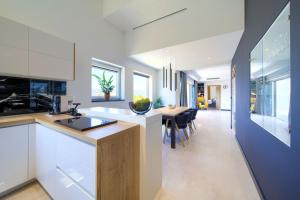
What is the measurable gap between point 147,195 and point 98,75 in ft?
9.80

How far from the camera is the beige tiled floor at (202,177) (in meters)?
1.49

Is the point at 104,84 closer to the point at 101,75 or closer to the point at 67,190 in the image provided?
the point at 101,75

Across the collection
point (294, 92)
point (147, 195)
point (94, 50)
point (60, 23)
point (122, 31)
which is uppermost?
point (122, 31)

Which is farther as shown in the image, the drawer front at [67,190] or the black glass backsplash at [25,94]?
the black glass backsplash at [25,94]

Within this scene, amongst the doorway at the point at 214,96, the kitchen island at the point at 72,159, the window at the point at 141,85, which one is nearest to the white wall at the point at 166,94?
the window at the point at 141,85

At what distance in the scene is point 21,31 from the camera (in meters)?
1.60

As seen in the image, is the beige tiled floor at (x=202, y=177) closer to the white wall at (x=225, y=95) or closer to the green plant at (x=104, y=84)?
the green plant at (x=104, y=84)

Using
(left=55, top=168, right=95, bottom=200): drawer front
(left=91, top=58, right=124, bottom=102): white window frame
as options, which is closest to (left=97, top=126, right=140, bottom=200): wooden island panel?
(left=55, top=168, right=95, bottom=200): drawer front

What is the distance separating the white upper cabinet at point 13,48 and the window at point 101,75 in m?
1.53

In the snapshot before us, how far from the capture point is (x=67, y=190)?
1119mm

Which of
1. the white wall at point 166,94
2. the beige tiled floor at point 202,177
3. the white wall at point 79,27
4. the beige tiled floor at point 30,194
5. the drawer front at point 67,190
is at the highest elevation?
the white wall at point 79,27

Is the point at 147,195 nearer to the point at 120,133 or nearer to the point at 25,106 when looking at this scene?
the point at 120,133

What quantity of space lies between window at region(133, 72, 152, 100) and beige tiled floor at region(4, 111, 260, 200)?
2.75m

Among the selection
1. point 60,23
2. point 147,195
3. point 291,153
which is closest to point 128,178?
point 147,195
